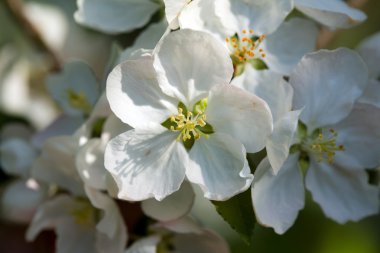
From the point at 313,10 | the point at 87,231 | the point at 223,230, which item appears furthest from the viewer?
the point at 223,230

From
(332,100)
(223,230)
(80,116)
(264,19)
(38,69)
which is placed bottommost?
(223,230)

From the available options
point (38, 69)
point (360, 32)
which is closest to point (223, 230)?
point (38, 69)

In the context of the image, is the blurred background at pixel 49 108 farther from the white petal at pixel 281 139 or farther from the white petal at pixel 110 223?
the white petal at pixel 281 139

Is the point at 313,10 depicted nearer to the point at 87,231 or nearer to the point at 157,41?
the point at 157,41

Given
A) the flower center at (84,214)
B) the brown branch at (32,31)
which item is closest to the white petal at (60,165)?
the flower center at (84,214)

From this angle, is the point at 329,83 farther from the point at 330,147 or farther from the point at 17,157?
the point at 17,157
